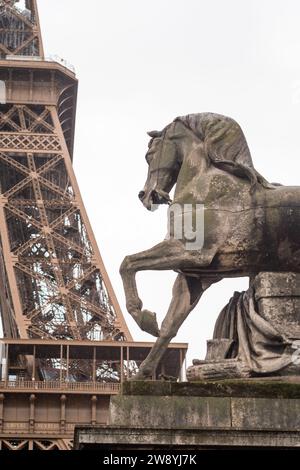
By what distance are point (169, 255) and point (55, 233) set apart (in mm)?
52686

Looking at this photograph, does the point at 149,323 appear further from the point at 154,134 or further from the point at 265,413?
the point at 154,134

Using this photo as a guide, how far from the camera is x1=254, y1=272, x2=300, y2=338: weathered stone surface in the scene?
12156 mm

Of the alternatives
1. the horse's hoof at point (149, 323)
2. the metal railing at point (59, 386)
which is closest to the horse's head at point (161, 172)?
the horse's hoof at point (149, 323)

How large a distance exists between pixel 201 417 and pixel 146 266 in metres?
1.94

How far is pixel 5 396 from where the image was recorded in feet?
171

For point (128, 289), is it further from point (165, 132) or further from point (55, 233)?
point (55, 233)

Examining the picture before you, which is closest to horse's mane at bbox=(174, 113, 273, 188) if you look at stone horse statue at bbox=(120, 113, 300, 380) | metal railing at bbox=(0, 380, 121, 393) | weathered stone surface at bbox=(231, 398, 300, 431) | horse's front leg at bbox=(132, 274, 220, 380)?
stone horse statue at bbox=(120, 113, 300, 380)

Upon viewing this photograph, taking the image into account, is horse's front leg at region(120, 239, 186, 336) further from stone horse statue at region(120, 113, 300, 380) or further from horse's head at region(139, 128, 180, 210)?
horse's head at region(139, 128, 180, 210)

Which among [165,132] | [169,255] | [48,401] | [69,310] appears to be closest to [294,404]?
[169,255]

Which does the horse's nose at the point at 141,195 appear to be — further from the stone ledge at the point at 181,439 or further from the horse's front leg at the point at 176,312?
the stone ledge at the point at 181,439

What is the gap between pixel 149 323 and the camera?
12.3 metres

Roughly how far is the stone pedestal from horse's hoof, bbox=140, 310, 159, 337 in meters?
0.99

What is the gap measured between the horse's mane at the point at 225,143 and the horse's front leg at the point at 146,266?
1051 millimetres

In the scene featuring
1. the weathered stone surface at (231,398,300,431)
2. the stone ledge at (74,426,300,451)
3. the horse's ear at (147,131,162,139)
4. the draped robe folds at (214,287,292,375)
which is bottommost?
the stone ledge at (74,426,300,451)
